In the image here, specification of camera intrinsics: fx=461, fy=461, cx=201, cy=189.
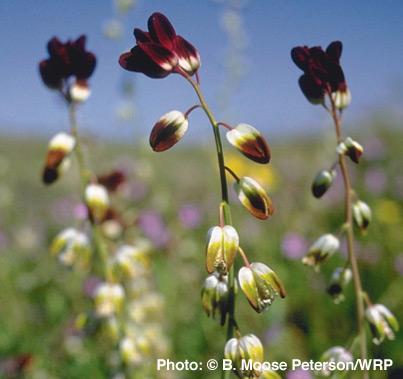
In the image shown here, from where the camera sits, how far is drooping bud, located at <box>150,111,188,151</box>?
546 mm

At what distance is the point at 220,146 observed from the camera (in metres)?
→ 0.53

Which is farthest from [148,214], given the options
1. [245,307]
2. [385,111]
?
[385,111]

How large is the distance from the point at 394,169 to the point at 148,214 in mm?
2497

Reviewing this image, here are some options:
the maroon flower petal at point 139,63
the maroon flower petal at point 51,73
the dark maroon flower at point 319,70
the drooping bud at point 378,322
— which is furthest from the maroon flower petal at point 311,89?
the maroon flower petal at point 51,73

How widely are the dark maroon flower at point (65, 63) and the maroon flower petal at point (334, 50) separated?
0.43 metres

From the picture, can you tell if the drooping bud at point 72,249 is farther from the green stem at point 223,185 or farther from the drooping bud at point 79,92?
the green stem at point 223,185

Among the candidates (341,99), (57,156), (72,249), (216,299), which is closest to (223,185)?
(216,299)

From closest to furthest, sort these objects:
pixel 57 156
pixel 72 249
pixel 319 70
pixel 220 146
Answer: pixel 220 146
pixel 319 70
pixel 57 156
pixel 72 249

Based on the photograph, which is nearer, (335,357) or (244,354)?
(244,354)

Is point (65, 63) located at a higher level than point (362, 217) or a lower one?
higher

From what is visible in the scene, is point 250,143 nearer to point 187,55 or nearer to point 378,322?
point 187,55

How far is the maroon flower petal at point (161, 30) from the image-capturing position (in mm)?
545

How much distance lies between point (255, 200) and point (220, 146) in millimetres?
84

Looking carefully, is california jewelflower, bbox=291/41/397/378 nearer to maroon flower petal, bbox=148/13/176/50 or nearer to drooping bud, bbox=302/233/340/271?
drooping bud, bbox=302/233/340/271
